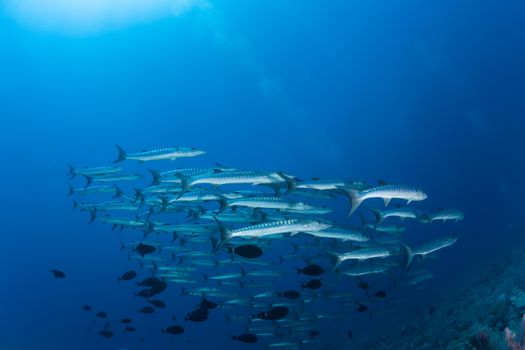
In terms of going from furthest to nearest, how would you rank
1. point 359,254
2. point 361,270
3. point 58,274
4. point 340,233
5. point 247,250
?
point 58,274 → point 361,270 → point 340,233 → point 359,254 → point 247,250

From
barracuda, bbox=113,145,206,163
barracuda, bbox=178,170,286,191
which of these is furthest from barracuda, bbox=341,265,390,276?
barracuda, bbox=113,145,206,163

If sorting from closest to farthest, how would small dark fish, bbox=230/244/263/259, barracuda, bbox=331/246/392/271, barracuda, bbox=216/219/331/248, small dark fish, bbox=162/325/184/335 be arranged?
barracuda, bbox=216/219/331/248
small dark fish, bbox=230/244/263/259
barracuda, bbox=331/246/392/271
small dark fish, bbox=162/325/184/335

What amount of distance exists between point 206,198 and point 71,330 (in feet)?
187

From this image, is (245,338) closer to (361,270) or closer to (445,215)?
(361,270)

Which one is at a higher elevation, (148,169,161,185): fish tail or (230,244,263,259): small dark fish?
(148,169,161,185): fish tail

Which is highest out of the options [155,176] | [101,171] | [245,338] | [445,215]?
[101,171]

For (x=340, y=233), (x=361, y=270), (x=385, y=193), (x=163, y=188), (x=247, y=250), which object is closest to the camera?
(x=385, y=193)

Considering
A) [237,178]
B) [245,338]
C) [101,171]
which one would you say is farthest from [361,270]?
[101,171]

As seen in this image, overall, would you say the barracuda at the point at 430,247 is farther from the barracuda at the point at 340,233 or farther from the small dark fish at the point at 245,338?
the small dark fish at the point at 245,338

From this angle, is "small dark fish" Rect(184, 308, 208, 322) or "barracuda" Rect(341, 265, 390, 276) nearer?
"small dark fish" Rect(184, 308, 208, 322)

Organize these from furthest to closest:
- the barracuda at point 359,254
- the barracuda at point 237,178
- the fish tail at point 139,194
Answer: the fish tail at point 139,194 < the barracuda at point 237,178 < the barracuda at point 359,254

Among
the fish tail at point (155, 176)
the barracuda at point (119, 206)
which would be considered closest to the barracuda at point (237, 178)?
the fish tail at point (155, 176)

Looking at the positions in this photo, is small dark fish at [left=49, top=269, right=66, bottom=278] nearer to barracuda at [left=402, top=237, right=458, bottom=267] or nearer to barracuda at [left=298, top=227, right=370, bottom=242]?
barracuda at [left=298, top=227, right=370, bottom=242]

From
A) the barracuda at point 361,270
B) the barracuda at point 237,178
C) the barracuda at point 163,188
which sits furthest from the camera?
the barracuda at point 163,188
